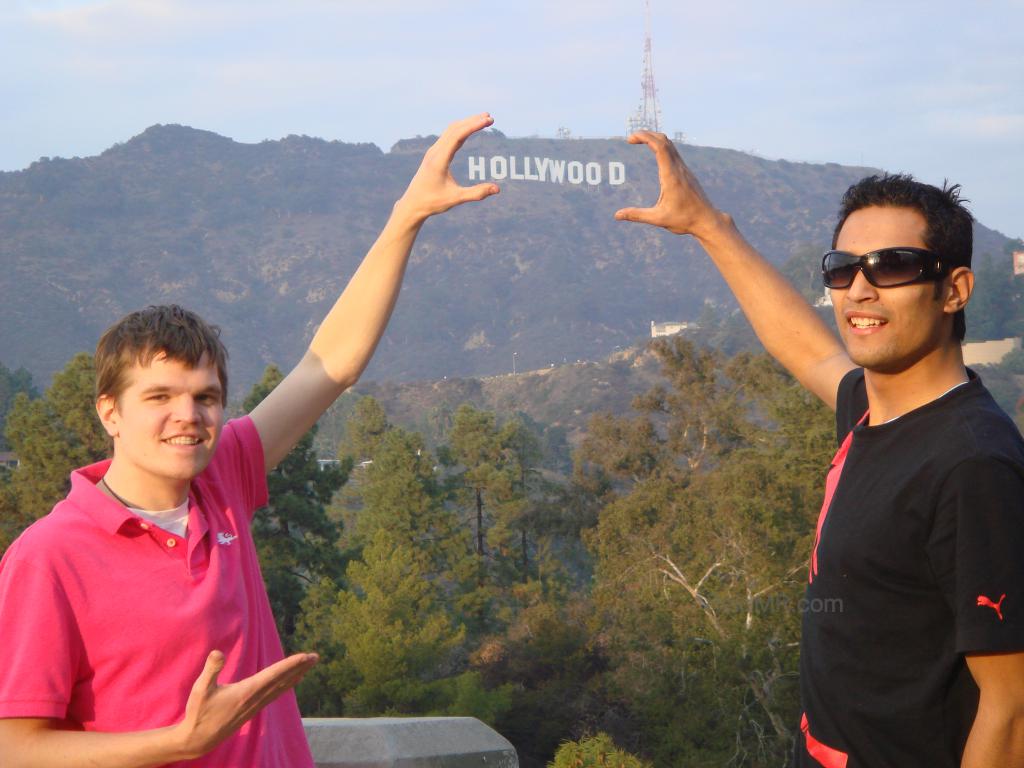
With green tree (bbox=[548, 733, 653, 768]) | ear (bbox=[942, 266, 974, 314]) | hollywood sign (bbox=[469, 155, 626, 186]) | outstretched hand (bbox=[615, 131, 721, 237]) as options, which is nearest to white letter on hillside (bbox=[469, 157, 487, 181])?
hollywood sign (bbox=[469, 155, 626, 186])

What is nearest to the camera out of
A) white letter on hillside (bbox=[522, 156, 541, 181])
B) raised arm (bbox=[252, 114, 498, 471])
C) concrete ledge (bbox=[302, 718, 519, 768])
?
raised arm (bbox=[252, 114, 498, 471])

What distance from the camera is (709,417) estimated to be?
4103cm

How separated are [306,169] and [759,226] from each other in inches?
2555

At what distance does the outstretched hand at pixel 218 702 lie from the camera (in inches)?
67.6

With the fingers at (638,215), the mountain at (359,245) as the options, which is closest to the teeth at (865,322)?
the fingers at (638,215)

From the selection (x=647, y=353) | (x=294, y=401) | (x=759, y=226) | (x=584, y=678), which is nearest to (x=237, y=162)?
(x=759, y=226)

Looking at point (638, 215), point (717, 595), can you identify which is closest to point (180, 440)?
point (638, 215)

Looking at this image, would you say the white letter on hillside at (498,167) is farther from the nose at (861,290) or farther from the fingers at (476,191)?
the nose at (861,290)

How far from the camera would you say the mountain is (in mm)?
129250

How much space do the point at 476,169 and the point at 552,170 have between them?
18142 millimetres

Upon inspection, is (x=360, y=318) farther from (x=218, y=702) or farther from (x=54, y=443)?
(x=54, y=443)

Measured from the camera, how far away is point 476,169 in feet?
538

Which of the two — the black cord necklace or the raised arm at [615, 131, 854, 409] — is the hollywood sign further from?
the black cord necklace

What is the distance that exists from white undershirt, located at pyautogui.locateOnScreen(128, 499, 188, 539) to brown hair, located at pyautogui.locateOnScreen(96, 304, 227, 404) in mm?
206
